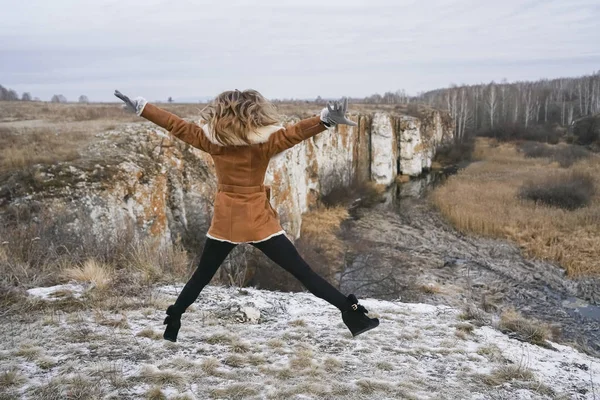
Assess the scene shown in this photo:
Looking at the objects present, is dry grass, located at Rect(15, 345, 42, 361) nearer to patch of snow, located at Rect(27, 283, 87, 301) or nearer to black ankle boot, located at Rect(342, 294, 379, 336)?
patch of snow, located at Rect(27, 283, 87, 301)

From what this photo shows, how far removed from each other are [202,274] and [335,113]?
1433 millimetres

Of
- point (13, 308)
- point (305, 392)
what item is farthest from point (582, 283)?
point (13, 308)

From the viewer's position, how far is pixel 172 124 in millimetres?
2838

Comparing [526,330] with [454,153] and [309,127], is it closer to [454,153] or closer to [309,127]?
[309,127]

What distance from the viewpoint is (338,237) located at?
20391mm

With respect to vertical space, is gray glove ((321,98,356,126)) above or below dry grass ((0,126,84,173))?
above

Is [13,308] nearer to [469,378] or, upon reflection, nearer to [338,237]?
[469,378]

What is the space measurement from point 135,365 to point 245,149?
6.24ft

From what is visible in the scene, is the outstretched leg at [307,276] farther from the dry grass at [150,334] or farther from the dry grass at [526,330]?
the dry grass at [526,330]

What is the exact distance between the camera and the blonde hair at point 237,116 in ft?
8.91

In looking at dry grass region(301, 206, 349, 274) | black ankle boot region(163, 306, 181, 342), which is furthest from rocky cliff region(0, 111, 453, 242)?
dry grass region(301, 206, 349, 274)

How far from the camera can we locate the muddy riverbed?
41.3ft

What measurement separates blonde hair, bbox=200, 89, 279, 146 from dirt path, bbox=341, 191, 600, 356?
322 inches

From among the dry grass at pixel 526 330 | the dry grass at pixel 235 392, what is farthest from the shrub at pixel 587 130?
the dry grass at pixel 235 392
